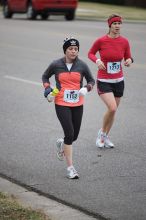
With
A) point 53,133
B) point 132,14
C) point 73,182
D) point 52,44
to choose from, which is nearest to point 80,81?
point 73,182

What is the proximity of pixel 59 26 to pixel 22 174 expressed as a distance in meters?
21.7

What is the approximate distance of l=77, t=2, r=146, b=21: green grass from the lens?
122ft

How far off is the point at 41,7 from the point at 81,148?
23298mm

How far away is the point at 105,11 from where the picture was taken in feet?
132

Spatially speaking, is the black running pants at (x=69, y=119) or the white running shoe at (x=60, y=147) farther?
the white running shoe at (x=60, y=147)

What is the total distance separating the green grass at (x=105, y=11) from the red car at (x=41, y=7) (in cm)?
322

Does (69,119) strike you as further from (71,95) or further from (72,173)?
(72,173)

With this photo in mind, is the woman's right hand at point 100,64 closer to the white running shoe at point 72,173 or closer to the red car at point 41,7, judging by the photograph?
the white running shoe at point 72,173

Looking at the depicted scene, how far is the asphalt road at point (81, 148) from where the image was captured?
25.6ft

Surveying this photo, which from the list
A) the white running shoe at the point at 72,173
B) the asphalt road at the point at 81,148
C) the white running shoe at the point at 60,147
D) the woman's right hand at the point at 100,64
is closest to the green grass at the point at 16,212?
the asphalt road at the point at 81,148

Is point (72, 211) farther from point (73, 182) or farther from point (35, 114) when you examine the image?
point (35, 114)

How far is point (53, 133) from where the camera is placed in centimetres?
1149

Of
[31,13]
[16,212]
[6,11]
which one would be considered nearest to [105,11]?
[6,11]

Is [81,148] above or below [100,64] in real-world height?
below
